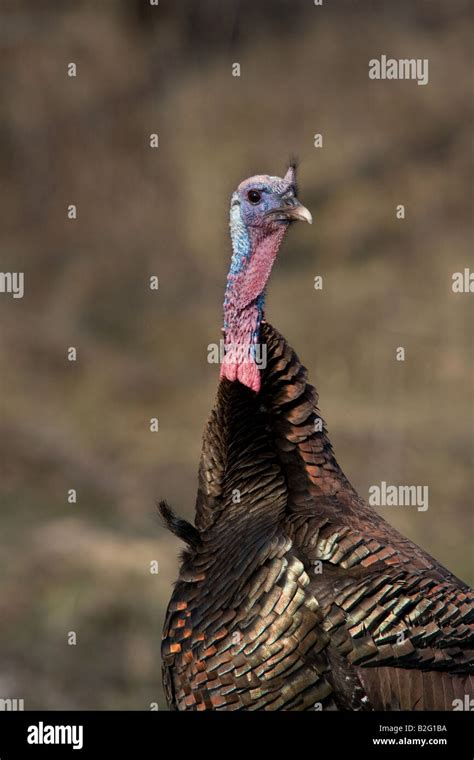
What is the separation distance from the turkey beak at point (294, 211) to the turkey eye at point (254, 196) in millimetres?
66

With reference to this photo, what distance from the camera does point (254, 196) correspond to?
3258 millimetres

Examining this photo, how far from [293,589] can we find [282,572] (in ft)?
0.16

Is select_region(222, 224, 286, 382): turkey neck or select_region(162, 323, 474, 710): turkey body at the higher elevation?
select_region(222, 224, 286, 382): turkey neck

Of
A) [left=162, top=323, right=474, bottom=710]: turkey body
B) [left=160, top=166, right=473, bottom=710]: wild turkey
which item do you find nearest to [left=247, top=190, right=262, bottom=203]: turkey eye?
[left=160, top=166, right=473, bottom=710]: wild turkey

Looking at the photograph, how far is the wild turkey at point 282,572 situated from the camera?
2.91 metres

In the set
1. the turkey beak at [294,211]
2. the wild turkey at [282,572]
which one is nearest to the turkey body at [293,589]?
the wild turkey at [282,572]

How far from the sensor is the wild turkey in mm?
2906

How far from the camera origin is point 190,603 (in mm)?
3131

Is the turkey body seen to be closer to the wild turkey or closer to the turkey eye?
the wild turkey

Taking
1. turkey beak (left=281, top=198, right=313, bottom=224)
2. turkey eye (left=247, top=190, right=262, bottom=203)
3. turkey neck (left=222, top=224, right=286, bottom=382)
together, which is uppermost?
turkey eye (left=247, top=190, right=262, bottom=203)

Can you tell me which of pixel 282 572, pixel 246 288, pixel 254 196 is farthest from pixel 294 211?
pixel 282 572

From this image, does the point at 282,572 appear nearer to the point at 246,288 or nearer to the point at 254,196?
the point at 246,288

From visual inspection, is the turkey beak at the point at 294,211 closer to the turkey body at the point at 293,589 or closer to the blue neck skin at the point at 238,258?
the blue neck skin at the point at 238,258
